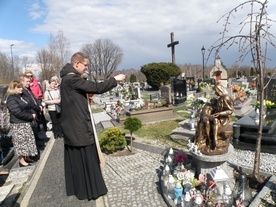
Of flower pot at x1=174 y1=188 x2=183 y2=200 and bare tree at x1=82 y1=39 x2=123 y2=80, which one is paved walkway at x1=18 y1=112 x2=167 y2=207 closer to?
flower pot at x1=174 y1=188 x2=183 y2=200

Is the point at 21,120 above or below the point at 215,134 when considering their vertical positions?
above

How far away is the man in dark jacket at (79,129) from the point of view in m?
2.55

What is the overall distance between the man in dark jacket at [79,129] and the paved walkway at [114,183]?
1.21 m

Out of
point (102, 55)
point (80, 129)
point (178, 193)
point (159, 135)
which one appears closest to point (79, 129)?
point (80, 129)

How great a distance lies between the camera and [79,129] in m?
2.62

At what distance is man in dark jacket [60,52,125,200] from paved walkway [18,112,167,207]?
3.99 feet

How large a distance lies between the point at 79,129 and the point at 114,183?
2604 millimetres

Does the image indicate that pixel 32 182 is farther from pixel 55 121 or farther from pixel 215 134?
pixel 215 134

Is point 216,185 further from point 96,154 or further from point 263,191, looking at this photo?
point 96,154

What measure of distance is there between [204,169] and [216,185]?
1.91ft

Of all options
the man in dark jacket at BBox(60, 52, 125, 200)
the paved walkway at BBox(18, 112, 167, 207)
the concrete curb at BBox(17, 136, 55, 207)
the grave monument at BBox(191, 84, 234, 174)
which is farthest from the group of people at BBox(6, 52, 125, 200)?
the grave monument at BBox(191, 84, 234, 174)

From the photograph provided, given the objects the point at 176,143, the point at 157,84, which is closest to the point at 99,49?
the point at 157,84

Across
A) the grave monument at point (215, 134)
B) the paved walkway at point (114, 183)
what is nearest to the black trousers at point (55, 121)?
the paved walkway at point (114, 183)

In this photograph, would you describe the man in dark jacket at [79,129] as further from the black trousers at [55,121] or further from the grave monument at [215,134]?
the black trousers at [55,121]
